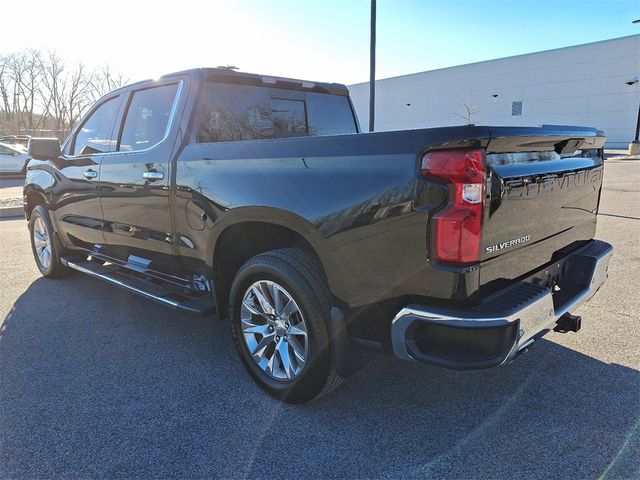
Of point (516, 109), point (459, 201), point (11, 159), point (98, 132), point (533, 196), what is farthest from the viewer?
point (516, 109)

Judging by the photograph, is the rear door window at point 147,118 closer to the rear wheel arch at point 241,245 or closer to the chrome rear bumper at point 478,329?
the rear wheel arch at point 241,245

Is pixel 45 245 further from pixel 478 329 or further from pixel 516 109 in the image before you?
pixel 516 109

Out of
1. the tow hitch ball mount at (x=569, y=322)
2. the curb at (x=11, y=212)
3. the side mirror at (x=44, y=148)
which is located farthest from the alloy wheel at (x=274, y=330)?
the curb at (x=11, y=212)

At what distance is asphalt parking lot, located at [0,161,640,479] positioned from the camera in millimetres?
2271

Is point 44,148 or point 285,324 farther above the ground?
point 44,148

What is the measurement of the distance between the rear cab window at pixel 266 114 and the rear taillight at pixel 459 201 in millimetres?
1959

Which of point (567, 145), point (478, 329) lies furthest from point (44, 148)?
point (567, 145)

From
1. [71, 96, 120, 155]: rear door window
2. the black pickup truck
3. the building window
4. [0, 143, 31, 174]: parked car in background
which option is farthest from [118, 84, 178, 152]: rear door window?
the building window

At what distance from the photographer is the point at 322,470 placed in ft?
7.34

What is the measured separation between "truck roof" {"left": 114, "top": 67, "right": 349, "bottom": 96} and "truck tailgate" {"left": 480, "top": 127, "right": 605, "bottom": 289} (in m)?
2.25

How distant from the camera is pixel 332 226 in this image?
238 cm

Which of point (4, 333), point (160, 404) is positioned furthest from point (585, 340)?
point (4, 333)

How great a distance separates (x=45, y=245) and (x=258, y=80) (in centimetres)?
338

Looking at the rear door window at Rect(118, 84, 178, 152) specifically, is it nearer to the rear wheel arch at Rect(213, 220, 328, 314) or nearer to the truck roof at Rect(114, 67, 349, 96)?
the truck roof at Rect(114, 67, 349, 96)
